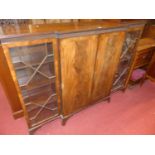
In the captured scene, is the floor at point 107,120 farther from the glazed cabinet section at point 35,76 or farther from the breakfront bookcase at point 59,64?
the glazed cabinet section at point 35,76

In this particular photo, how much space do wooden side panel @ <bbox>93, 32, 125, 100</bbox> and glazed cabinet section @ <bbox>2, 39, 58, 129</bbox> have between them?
0.57 metres

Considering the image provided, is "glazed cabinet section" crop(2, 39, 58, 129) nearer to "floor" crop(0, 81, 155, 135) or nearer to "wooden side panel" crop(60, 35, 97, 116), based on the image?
"wooden side panel" crop(60, 35, 97, 116)

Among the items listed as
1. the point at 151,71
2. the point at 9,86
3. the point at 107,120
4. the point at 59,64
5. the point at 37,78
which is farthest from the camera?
the point at 151,71

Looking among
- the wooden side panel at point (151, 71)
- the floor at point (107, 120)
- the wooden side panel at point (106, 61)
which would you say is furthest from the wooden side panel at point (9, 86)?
the wooden side panel at point (151, 71)

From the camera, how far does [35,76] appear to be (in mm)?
1421

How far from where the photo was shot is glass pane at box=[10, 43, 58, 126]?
4.07 feet

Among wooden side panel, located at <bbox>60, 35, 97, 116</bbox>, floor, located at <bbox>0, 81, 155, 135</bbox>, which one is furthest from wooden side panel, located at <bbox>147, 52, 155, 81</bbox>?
wooden side panel, located at <bbox>60, 35, 97, 116</bbox>

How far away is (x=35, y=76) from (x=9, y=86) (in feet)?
1.47

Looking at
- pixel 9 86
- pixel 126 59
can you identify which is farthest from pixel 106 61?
pixel 9 86

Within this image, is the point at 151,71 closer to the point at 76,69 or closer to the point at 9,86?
the point at 76,69

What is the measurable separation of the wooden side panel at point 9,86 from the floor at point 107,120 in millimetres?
166

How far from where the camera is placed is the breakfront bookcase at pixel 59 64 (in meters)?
1.15
